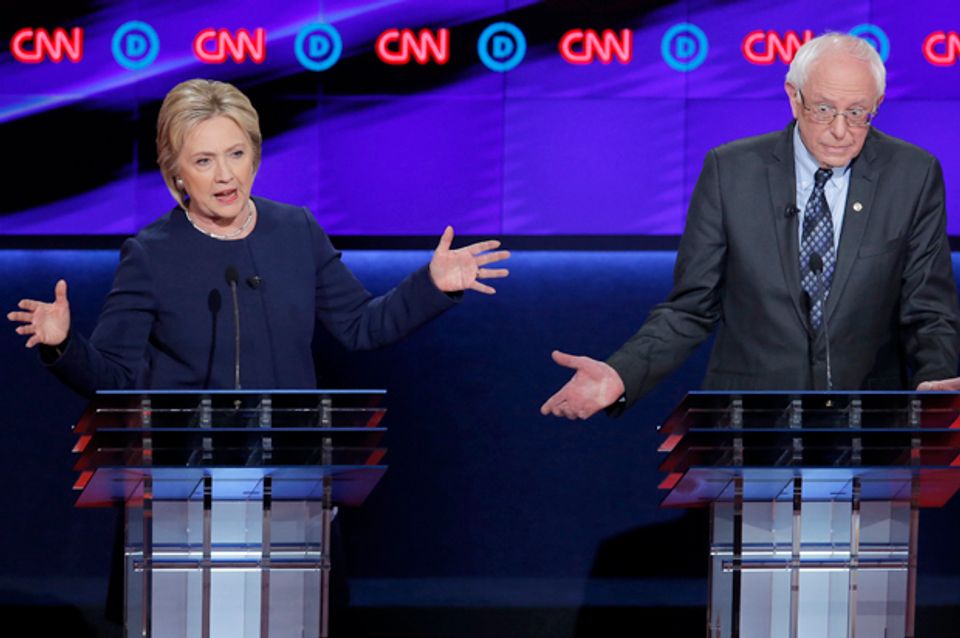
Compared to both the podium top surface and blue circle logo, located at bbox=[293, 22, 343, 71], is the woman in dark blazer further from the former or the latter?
blue circle logo, located at bbox=[293, 22, 343, 71]

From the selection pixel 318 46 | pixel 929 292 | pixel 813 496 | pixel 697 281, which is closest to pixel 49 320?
pixel 697 281

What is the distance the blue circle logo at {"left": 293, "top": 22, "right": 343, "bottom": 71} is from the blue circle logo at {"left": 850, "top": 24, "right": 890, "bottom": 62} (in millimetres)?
1911

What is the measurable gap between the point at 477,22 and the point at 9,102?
177 centimetres

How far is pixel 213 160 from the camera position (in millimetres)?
3453

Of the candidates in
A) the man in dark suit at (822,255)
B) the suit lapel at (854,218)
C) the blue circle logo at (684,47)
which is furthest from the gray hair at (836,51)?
the blue circle logo at (684,47)

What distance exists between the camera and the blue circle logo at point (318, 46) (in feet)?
19.7

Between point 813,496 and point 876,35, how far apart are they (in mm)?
3536

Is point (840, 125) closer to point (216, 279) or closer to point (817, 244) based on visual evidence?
point (817, 244)

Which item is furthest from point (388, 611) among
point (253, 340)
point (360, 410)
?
point (360, 410)

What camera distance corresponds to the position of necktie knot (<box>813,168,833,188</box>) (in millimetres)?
3432

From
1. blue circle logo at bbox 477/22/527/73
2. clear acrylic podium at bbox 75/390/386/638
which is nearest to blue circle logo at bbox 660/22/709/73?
blue circle logo at bbox 477/22/527/73

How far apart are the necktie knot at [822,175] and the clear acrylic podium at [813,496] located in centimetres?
85

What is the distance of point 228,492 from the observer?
109 inches

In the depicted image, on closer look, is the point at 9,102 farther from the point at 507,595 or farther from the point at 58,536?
the point at 507,595
